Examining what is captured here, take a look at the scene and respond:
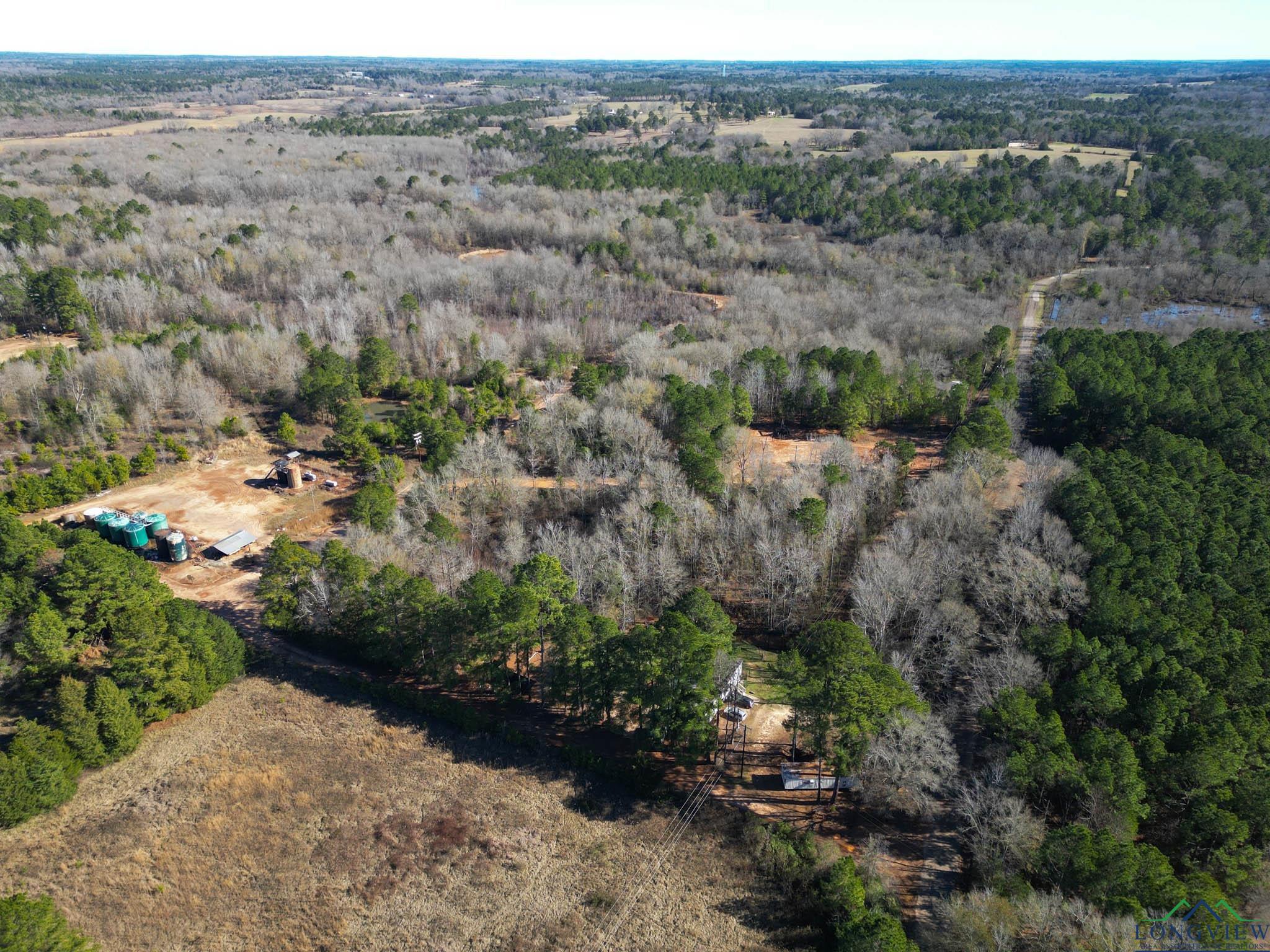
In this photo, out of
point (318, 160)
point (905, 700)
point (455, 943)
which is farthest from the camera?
point (318, 160)

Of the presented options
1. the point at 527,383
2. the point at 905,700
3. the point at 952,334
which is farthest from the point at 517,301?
the point at 905,700

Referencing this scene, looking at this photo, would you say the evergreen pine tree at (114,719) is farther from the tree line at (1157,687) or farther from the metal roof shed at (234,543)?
the tree line at (1157,687)

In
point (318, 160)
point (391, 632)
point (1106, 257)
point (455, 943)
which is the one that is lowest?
point (455, 943)

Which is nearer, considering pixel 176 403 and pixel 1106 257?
pixel 176 403

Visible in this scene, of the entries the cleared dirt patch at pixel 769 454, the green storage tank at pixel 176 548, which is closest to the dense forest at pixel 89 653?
the green storage tank at pixel 176 548

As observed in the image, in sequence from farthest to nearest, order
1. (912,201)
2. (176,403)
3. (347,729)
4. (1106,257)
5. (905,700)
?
(912,201), (1106,257), (176,403), (347,729), (905,700)

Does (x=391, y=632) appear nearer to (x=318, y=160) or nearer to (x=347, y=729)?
(x=347, y=729)

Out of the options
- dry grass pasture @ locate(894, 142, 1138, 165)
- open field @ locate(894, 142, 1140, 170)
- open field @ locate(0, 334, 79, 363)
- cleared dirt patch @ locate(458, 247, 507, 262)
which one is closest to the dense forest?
open field @ locate(0, 334, 79, 363)

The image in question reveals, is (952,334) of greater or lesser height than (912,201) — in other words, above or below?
below
